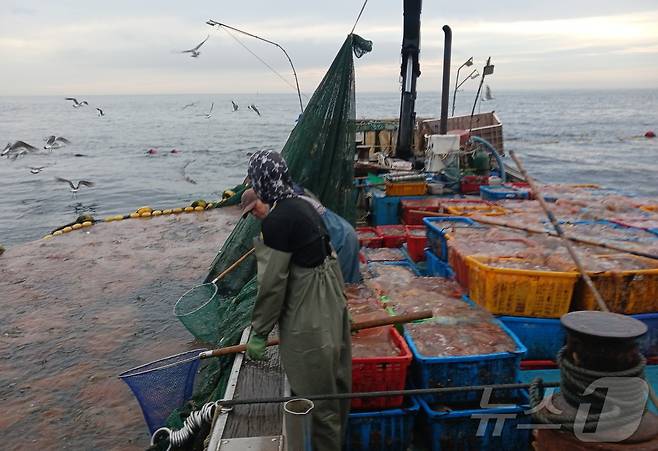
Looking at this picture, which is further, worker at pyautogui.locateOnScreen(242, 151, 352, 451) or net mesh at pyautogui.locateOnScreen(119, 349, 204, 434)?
net mesh at pyautogui.locateOnScreen(119, 349, 204, 434)

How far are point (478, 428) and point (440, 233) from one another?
2664mm

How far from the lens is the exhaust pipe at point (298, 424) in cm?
287

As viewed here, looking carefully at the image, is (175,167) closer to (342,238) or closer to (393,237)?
(393,237)

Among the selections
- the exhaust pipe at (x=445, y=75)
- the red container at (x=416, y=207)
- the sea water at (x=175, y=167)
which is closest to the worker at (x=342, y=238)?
the red container at (x=416, y=207)

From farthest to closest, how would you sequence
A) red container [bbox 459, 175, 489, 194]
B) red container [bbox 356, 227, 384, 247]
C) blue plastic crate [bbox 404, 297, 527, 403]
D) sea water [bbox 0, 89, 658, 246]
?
1. sea water [bbox 0, 89, 658, 246]
2. red container [bbox 459, 175, 489, 194]
3. red container [bbox 356, 227, 384, 247]
4. blue plastic crate [bbox 404, 297, 527, 403]

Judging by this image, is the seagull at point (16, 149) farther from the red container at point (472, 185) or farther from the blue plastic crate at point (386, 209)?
the red container at point (472, 185)

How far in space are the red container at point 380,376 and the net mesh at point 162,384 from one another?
1344 mm

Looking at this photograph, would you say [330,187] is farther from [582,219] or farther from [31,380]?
[31,380]

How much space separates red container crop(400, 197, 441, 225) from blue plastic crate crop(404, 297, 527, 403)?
4769 millimetres

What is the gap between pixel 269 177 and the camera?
3.18 meters

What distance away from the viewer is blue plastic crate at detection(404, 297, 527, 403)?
13.0ft

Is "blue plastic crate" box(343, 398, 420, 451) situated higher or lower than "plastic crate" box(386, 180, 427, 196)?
lower

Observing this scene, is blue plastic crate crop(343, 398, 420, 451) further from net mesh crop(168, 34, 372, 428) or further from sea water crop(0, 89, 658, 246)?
sea water crop(0, 89, 658, 246)

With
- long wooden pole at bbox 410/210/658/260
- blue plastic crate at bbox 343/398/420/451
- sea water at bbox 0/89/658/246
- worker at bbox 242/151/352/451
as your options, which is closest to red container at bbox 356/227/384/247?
long wooden pole at bbox 410/210/658/260
